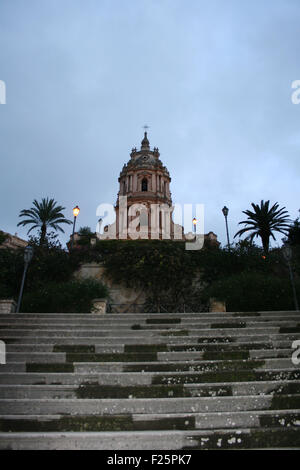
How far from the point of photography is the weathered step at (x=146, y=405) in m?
5.12

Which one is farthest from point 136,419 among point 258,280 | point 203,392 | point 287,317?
point 258,280

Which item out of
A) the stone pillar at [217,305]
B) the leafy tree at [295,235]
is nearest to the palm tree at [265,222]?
the leafy tree at [295,235]

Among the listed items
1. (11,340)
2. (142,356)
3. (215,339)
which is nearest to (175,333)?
(215,339)

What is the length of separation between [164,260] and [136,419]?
11.5 metres

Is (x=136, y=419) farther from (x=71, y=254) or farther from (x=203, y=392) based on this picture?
(x=71, y=254)

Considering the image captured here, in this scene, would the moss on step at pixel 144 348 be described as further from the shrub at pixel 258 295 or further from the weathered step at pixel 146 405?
the shrub at pixel 258 295

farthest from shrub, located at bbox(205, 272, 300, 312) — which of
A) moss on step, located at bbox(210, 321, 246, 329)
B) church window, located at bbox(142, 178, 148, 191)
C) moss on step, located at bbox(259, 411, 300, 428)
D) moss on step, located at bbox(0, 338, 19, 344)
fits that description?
church window, located at bbox(142, 178, 148, 191)

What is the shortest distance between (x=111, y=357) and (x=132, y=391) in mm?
1299

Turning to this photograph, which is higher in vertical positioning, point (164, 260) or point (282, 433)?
point (164, 260)

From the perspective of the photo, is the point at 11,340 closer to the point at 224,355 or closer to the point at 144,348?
the point at 144,348

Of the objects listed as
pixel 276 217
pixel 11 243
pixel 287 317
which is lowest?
pixel 287 317

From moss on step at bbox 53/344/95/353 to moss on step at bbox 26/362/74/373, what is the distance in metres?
0.80

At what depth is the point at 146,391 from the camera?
5.57 metres

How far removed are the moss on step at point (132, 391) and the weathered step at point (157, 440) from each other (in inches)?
40.7
